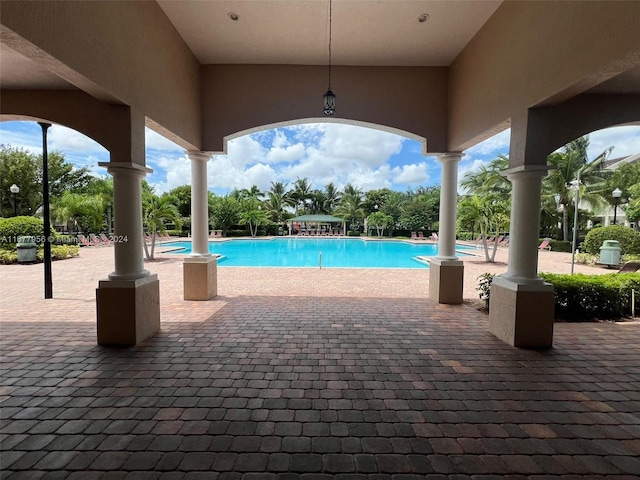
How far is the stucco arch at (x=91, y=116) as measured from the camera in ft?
13.2

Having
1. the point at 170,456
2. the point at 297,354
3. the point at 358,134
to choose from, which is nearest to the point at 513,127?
the point at 297,354

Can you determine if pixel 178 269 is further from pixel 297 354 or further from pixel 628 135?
pixel 628 135

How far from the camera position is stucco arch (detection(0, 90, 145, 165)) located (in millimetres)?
4031

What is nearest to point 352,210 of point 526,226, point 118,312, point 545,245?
point 545,245

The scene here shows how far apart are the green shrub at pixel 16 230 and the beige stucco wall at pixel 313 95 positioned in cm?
1079

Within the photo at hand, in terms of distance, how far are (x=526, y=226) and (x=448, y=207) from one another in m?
2.35

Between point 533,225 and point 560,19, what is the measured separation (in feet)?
7.90

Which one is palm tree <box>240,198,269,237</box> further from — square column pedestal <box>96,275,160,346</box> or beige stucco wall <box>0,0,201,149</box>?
square column pedestal <box>96,275,160,346</box>

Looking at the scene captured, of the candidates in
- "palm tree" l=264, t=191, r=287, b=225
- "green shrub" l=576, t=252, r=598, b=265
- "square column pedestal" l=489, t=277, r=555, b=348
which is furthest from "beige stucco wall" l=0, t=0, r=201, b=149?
"palm tree" l=264, t=191, r=287, b=225

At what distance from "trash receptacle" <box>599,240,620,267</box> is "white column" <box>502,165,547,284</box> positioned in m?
11.0

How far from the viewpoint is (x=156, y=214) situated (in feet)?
45.0

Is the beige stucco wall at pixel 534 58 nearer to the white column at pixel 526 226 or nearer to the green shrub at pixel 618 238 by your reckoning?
the white column at pixel 526 226

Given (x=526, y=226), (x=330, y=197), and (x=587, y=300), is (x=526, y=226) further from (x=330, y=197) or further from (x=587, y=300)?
(x=330, y=197)

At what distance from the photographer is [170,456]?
2.19m
